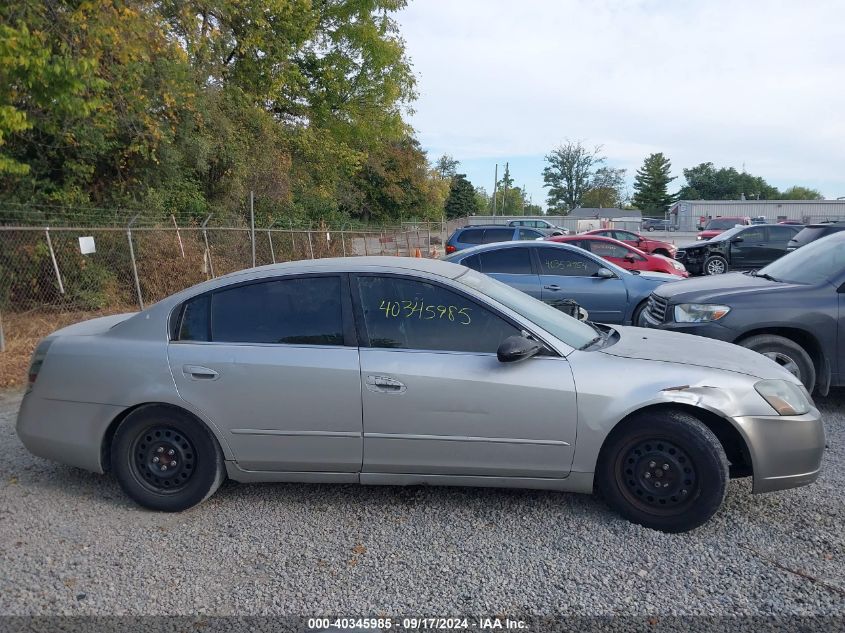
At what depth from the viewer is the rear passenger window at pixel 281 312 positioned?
13.8ft

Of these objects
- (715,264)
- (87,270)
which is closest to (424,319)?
(87,270)

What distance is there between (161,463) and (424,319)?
6.08ft

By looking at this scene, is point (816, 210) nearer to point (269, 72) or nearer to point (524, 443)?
point (269, 72)

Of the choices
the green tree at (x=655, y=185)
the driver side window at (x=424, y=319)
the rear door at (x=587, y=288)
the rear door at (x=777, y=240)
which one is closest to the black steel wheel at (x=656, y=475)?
the driver side window at (x=424, y=319)

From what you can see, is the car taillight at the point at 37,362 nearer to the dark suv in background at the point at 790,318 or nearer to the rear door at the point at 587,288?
the dark suv in background at the point at 790,318

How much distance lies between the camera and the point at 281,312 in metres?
4.29

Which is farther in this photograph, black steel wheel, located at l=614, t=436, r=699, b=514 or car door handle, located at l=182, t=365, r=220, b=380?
car door handle, located at l=182, t=365, r=220, b=380

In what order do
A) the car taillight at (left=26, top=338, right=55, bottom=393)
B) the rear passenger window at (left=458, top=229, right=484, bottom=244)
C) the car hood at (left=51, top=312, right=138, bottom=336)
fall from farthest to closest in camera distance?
the rear passenger window at (left=458, top=229, right=484, bottom=244), the car hood at (left=51, top=312, right=138, bottom=336), the car taillight at (left=26, top=338, right=55, bottom=393)

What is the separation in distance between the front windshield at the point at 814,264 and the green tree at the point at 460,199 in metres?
76.6

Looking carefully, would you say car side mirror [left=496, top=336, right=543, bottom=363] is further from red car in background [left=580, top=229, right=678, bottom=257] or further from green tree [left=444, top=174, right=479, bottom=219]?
green tree [left=444, top=174, right=479, bottom=219]

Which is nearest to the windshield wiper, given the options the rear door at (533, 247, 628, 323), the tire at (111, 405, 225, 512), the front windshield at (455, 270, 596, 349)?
the rear door at (533, 247, 628, 323)

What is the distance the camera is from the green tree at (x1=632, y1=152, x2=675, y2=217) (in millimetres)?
101125

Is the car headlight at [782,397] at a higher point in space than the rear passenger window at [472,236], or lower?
higher

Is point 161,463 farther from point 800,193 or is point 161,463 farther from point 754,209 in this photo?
point 800,193
